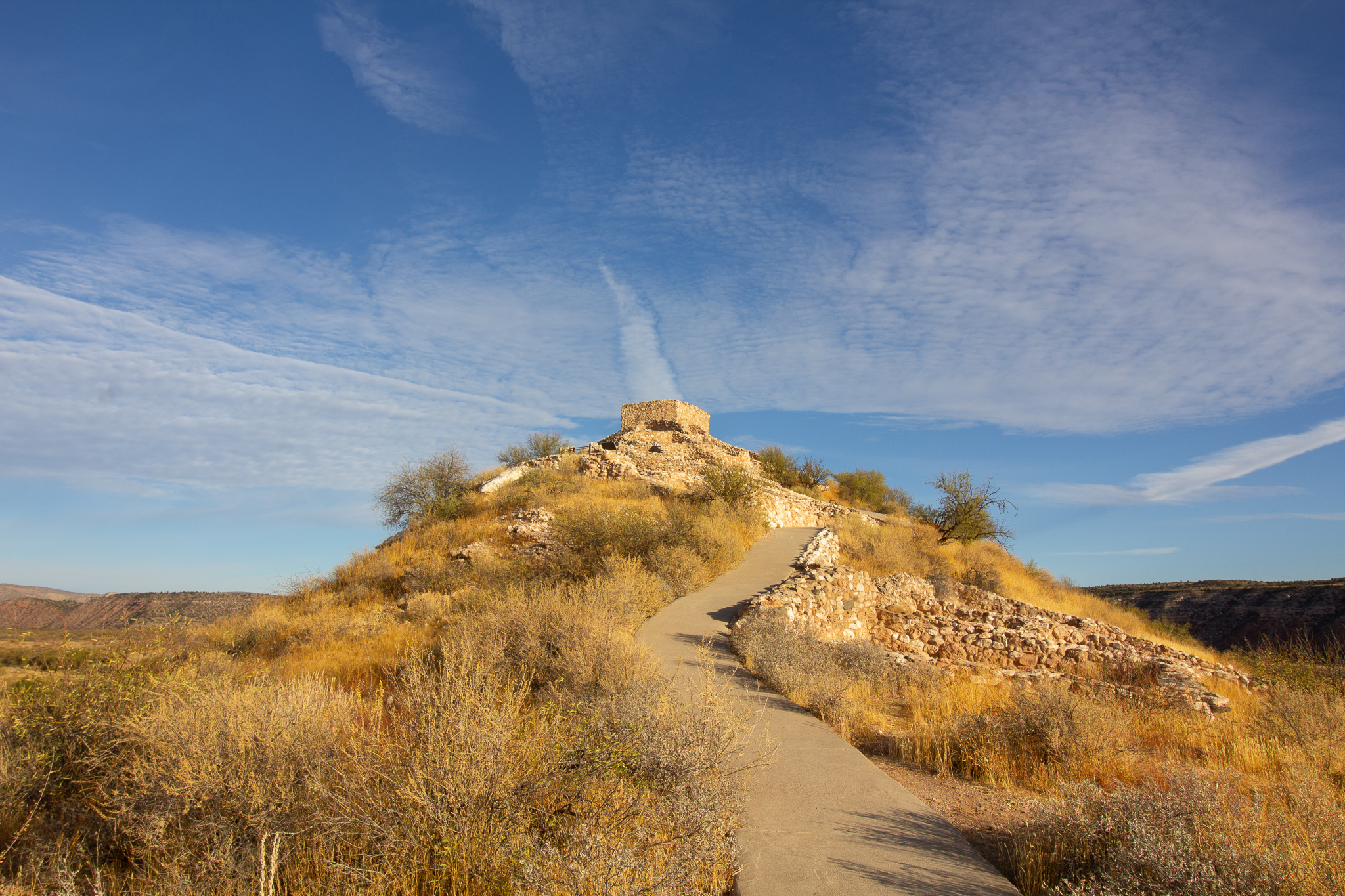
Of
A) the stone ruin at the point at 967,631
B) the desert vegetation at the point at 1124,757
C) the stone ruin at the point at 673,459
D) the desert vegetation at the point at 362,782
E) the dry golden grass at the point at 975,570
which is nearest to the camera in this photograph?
the desert vegetation at the point at 1124,757

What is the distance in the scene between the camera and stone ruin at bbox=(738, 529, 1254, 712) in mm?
11422

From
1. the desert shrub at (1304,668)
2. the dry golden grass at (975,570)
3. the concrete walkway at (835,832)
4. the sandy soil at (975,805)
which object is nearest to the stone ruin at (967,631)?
the desert shrub at (1304,668)

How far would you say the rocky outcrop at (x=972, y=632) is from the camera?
11.5 metres

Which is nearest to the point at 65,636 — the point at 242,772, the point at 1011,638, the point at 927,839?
the point at 242,772

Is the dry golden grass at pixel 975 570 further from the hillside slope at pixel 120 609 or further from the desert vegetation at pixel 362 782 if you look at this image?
the hillside slope at pixel 120 609

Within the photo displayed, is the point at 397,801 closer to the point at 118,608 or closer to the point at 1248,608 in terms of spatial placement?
the point at 118,608

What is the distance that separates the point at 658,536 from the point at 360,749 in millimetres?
10858

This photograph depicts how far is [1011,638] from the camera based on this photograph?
13094 mm

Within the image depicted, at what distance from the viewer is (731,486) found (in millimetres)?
21578

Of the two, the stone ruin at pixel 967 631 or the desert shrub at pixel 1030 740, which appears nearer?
the desert shrub at pixel 1030 740

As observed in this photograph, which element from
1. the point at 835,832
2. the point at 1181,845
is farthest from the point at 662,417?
the point at 1181,845

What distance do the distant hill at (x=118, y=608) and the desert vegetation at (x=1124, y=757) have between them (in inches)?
322

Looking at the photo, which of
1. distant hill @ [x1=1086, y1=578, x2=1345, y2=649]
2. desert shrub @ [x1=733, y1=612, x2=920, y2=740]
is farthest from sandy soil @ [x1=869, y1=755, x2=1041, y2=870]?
distant hill @ [x1=1086, y1=578, x2=1345, y2=649]

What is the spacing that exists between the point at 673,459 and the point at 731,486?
22.1ft
